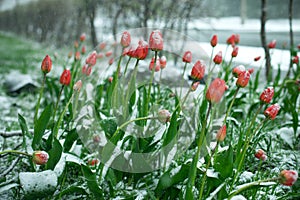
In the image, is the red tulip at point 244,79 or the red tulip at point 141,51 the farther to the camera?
the red tulip at point 141,51

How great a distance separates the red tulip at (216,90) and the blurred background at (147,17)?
919mm

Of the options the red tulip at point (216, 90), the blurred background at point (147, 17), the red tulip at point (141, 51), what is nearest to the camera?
the red tulip at point (216, 90)

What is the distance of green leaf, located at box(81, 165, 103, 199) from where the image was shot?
102 centimetres

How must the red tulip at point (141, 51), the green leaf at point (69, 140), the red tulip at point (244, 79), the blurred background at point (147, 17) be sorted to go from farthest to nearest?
the blurred background at point (147, 17)
the green leaf at point (69, 140)
the red tulip at point (141, 51)
the red tulip at point (244, 79)

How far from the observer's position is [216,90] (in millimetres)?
781

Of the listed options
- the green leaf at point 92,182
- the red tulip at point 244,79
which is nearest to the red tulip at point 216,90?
the red tulip at point 244,79

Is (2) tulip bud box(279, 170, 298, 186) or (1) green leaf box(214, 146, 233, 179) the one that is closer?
(2) tulip bud box(279, 170, 298, 186)

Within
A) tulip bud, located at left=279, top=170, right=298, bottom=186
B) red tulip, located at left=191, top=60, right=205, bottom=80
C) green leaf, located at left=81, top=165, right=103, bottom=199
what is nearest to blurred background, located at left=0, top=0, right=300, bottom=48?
red tulip, located at left=191, top=60, right=205, bottom=80

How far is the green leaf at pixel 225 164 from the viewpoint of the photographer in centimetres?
96

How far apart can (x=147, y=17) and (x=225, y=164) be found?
3.18 metres

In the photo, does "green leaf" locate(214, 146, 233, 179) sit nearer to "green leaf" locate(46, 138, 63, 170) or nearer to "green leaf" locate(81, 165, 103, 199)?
"green leaf" locate(81, 165, 103, 199)

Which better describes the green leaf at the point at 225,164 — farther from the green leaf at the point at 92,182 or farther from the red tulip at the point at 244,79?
the green leaf at the point at 92,182

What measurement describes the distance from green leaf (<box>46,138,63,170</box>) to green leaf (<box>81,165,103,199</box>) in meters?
0.09

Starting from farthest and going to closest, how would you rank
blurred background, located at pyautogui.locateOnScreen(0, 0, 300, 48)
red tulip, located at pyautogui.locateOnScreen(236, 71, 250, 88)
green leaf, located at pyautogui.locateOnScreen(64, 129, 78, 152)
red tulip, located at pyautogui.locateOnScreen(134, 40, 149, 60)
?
blurred background, located at pyautogui.locateOnScreen(0, 0, 300, 48) → green leaf, located at pyautogui.locateOnScreen(64, 129, 78, 152) → red tulip, located at pyautogui.locateOnScreen(134, 40, 149, 60) → red tulip, located at pyautogui.locateOnScreen(236, 71, 250, 88)
